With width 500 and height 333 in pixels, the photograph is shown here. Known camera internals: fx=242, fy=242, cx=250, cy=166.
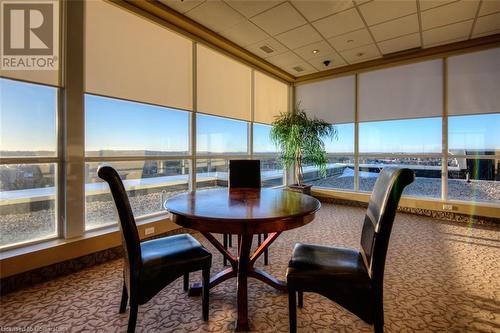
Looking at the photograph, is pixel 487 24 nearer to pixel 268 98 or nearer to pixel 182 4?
pixel 268 98

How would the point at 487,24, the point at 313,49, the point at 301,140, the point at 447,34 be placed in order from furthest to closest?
the point at 301,140
the point at 313,49
the point at 447,34
the point at 487,24

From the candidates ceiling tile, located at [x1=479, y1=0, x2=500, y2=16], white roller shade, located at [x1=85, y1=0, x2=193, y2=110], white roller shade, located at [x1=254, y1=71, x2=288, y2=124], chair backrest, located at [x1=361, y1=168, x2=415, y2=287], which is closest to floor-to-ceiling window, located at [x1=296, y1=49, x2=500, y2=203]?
white roller shade, located at [x1=254, y1=71, x2=288, y2=124]

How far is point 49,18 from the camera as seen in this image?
2.51m

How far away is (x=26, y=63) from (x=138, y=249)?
2.28m

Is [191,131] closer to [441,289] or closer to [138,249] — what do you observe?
[138,249]

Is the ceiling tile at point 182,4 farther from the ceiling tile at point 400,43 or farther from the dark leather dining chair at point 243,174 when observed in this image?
the ceiling tile at point 400,43

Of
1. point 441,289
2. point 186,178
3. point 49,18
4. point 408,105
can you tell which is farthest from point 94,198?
point 408,105

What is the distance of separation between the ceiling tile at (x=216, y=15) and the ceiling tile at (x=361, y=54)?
2.37 metres

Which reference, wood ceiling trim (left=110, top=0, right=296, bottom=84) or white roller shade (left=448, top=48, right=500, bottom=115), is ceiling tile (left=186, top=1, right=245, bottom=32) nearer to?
wood ceiling trim (left=110, top=0, right=296, bottom=84)

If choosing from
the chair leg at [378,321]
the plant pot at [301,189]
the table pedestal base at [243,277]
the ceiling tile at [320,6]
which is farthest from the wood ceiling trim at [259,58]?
the chair leg at [378,321]

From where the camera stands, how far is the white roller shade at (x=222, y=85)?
404 centimetres

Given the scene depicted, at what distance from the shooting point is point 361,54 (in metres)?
4.79

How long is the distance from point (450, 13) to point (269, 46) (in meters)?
2.67

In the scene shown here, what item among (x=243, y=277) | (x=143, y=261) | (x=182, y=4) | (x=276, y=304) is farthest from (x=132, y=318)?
(x=182, y=4)
